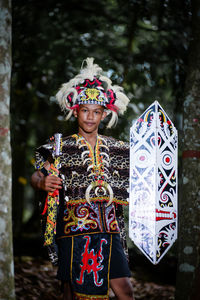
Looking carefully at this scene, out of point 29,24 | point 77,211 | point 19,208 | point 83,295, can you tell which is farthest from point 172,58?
point 19,208

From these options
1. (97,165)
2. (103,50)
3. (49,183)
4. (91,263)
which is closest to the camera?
(49,183)

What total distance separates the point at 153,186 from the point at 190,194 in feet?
2.39

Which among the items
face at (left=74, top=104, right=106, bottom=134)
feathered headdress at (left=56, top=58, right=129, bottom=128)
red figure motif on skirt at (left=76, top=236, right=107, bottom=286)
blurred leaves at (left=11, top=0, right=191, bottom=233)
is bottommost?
red figure motif on skirt at (left=76, top=236, right=107, bottom=286)

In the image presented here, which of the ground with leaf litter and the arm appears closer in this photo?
A: the arm

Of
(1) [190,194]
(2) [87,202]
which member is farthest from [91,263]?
(1) [190,194]

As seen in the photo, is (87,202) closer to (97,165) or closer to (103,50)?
(97,165)

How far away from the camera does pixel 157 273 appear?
6227 millimetres

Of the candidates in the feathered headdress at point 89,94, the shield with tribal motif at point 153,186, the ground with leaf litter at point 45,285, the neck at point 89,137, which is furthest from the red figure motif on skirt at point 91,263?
the ground with leaf litter at point 45,285

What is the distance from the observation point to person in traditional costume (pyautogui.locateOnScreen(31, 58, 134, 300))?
3.35 meters

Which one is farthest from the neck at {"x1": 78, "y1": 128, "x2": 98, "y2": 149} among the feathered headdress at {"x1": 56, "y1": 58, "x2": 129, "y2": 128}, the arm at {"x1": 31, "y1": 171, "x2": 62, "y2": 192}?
the arm at {"x1": 31, "y1": 171, "x2": 62, "y2": 192}

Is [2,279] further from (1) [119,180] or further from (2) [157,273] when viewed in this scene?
(2) [157,273]

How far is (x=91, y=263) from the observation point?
3.37 metres

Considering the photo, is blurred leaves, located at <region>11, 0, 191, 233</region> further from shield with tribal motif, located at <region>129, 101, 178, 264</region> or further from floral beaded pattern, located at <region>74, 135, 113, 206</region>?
shield with tribal motif, located at <region>129, 101, 178, 264</region>

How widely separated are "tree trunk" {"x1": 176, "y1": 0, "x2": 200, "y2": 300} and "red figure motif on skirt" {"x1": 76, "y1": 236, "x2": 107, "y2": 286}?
0.98 meters
